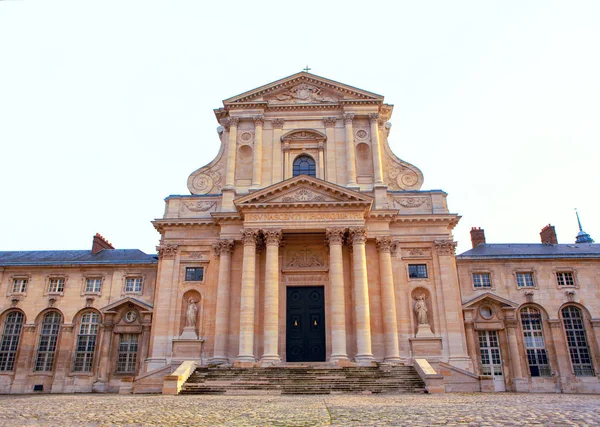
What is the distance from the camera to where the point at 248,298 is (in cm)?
2578

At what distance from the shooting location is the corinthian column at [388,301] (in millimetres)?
25447

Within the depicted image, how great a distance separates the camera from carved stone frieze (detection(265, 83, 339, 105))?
3203 centimetres

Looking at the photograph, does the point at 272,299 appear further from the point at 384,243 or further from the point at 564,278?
the point at 564,278

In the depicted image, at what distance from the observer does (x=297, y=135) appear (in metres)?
31.3

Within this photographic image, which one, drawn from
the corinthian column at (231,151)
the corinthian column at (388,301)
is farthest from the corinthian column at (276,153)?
the corinthian column at (388,301)

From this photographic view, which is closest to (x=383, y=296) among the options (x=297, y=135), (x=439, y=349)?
(x=439, y=349)

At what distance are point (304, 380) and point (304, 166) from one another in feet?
48.1

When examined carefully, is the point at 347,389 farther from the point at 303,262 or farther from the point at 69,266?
the point at 69,266

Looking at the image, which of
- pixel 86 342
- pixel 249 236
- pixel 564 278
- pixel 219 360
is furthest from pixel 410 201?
pixel 86 342

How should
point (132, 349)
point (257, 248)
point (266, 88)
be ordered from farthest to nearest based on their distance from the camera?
point (266, 88)
point (132, 349)
point (257, 248)

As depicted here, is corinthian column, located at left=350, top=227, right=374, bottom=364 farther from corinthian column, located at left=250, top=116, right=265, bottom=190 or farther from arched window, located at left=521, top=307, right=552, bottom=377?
arched window, located at left=521, top=307, right=552, bottom=377

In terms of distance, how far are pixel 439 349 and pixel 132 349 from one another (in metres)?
18.6

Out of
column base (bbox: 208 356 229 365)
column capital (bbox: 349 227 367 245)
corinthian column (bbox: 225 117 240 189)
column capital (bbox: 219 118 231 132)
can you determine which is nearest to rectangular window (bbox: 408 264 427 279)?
column capital (bbox: 349 227 367 245)

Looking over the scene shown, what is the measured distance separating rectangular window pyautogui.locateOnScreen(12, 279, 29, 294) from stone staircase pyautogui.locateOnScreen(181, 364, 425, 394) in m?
16.4
